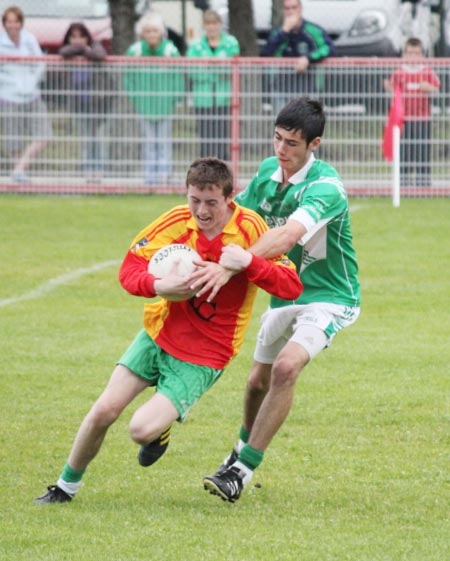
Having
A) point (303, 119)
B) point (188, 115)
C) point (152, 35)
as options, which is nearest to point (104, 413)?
point (303, 119)

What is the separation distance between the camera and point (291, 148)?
22.6 feet

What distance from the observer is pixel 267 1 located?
26578 mm

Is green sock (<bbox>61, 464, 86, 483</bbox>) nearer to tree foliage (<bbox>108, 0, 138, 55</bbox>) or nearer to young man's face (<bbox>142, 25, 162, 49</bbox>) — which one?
young man's face (<bbox>142, 25, 162, 49</bbox>)

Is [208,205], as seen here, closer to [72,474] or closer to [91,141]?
[72,474]

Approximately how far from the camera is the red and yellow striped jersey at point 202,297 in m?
6.62

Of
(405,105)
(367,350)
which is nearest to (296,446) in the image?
(367,350)

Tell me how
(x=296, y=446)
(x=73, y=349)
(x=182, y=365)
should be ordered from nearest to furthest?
1. (x=182, y=365)
2. (x=296, y=446)
3. (x=73, y=349)

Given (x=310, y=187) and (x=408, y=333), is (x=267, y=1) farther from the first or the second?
(x=310, y=187)

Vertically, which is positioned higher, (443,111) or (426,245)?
(443,111)

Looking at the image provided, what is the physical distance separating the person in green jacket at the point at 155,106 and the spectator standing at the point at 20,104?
3.86ft

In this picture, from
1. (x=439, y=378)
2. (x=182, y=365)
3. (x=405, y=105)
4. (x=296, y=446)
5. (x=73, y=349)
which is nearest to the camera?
(x=182, y=365)

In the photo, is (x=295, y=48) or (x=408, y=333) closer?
(x=408, y=333)

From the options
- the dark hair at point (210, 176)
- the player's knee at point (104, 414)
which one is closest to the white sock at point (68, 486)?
the player's knee at point (104, 414)

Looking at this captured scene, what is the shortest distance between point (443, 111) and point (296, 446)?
1174 cm
